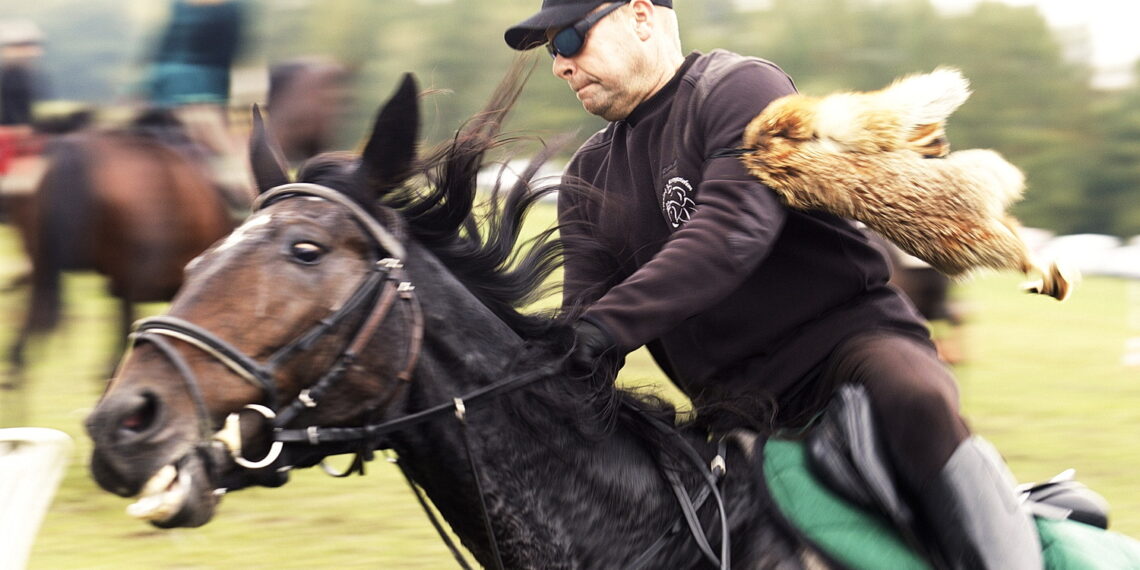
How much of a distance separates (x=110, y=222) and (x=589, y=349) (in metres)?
5.55

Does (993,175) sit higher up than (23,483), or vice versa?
(993,175)

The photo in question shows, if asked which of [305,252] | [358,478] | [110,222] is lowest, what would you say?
[358,478]

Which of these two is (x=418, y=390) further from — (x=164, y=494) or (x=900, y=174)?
(x=900, y=174)

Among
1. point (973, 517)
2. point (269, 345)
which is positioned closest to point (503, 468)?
point (269, 345)

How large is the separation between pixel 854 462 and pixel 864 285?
39cm

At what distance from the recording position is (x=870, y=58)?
175 ft

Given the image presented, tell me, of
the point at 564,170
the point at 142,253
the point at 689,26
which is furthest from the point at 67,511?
the point at 689,26

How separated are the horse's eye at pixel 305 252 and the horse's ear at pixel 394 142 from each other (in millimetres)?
202

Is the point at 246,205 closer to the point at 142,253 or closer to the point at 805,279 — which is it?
the point at 142,253

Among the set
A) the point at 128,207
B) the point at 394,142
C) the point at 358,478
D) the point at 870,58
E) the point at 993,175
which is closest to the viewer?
the point at 394,142

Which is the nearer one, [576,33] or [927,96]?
[927,96]

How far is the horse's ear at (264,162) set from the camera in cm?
259

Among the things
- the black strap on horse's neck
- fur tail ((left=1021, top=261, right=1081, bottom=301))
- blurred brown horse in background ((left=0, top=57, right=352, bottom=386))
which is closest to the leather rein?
the black strap on horse's neck

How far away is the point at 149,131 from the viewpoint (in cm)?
774
